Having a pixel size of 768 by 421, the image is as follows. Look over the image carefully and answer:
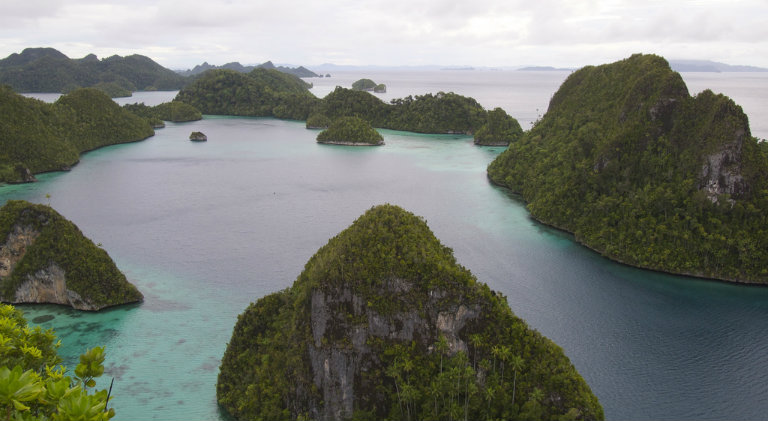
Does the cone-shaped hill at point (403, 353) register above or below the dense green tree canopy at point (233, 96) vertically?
below

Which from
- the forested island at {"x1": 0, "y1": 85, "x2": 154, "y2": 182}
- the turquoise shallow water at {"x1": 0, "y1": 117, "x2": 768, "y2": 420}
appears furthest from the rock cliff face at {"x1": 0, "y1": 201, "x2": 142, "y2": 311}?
the forested island at {"x1": 0, "y1": 85, "x2": 154, "y2": 182}

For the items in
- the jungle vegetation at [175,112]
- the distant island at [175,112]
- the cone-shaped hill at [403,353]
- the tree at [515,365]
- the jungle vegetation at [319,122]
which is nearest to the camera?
the tree at [515,365]

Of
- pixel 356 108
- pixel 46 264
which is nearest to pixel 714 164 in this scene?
pixel 46 264

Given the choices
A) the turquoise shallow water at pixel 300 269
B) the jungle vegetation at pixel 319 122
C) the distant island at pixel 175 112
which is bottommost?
the turquoise shallow water at pixel 300 269

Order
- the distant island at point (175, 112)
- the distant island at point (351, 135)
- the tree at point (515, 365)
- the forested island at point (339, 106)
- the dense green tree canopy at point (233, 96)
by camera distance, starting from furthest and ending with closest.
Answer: the dense green tree canopy at point (233, 96) → the distant island at point (175, 112) → the forested island at point (339, 106) → the distant island at point (351, 135) → the tree at point (515, 365)

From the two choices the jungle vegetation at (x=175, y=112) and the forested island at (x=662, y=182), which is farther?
the jungle vegetation at (x=175, y=112)

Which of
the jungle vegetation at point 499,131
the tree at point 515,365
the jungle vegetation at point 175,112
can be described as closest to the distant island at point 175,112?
the jungle vegetation at point 175,112

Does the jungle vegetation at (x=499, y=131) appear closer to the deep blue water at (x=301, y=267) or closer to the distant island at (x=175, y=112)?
the deep blue water at (x=301, y=267)

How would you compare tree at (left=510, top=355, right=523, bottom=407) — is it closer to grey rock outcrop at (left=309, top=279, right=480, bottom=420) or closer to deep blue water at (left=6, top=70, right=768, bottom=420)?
grey rock outcrop at (left=309, top=279, right=480, bottom=420)
